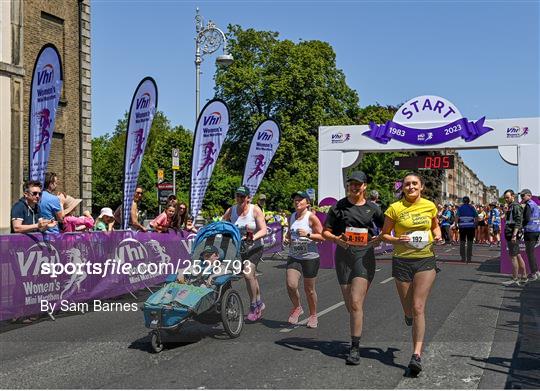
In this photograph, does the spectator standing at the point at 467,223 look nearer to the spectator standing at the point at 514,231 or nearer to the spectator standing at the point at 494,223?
the spectator standing at the point at 514,231

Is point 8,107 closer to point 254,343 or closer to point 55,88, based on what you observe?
point 55,88

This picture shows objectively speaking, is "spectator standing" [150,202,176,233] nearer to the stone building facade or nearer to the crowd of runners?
the crowd of runners

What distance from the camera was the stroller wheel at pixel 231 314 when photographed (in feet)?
25.8

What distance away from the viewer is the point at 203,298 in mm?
7672

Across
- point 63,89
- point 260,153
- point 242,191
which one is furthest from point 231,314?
point 63,89

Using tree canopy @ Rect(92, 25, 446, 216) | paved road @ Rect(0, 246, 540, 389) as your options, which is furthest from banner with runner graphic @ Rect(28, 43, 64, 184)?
tree canopy @ Rect(92, 25, 446, 216)

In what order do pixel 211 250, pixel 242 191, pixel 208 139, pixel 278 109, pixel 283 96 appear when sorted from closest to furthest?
1. pixel 211 250
2. pixel 242 191
3. pixel 208 139
4. pixel 283 96
5. pixel 278 109

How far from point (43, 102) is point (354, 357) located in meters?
8.72

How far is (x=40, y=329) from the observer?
8.94 meters

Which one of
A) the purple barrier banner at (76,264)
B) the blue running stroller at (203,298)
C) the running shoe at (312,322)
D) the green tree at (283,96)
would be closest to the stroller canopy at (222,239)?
the blue running stroller at (203,298)

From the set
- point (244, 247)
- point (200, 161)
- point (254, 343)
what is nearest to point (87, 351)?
point (254, 343)

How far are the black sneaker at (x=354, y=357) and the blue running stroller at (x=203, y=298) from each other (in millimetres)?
1804

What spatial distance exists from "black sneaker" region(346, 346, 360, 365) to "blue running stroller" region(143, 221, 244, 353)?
5.92 ft

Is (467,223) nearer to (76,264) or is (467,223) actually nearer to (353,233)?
(76,264)
